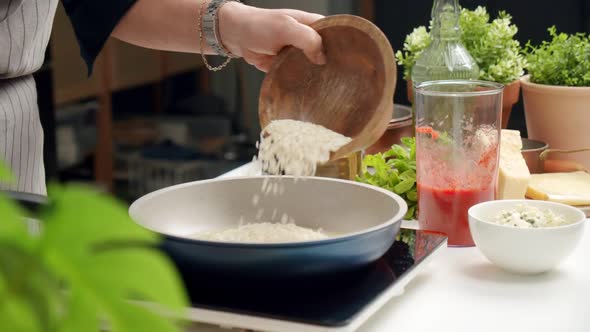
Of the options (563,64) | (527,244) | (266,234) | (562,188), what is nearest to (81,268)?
(266,234)

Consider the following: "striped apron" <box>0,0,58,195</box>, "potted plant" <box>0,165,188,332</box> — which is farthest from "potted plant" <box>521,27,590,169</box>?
"potted plant" <box>0,165,188,332</box>

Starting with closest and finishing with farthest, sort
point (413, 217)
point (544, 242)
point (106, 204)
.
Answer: point (106, 204)
point (544, 242)
point (413, 217)

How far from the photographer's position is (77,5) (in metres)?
1.58

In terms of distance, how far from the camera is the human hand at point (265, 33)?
1344 mm

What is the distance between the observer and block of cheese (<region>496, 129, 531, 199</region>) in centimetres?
139

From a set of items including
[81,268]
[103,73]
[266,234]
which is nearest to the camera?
[81,268]

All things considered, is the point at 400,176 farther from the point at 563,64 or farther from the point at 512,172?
the point at 563,64

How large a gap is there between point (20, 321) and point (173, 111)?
379 centimetres

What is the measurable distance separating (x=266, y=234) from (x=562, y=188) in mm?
642

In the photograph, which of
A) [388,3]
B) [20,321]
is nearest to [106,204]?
[20,321]

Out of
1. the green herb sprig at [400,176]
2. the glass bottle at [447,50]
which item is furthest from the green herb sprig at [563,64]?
the green herb sprig at [400,176]

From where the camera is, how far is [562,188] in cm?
147

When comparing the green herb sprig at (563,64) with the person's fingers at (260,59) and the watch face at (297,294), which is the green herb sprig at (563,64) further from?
the watch face at (297,294)

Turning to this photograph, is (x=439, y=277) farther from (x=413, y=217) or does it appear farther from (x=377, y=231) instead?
(x=413, y=217)
